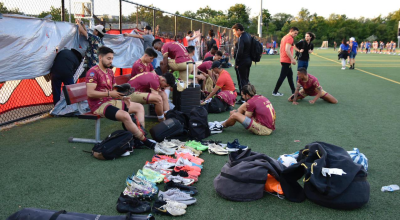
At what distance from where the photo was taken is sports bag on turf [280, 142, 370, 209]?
131 inches

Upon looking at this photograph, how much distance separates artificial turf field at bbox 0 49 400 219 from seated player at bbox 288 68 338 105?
23.9 inches

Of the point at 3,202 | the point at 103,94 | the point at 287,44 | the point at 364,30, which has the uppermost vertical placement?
the point at 364,30

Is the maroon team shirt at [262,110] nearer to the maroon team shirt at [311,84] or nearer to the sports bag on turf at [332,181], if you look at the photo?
the sports bag on turf at [332,181]

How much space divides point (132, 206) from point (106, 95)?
98.1 inches

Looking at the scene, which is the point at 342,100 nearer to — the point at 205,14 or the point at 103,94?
the point at 103,94

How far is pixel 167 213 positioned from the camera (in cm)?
330

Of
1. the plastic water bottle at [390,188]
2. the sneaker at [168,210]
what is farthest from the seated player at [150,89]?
the plastic water bottle at [390,188]

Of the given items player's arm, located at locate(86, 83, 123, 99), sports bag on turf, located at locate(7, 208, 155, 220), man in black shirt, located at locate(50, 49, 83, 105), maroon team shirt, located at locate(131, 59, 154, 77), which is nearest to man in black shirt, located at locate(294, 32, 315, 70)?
maroon team shirt, located at locate(131, 59, 154, 77)

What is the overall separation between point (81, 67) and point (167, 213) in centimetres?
560

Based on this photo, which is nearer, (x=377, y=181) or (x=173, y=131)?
(x=377, y=181)

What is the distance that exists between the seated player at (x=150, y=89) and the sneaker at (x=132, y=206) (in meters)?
3.38

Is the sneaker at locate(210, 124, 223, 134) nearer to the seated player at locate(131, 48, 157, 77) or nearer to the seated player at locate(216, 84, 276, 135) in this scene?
the seated player at locate(216, 84, 276, 135)

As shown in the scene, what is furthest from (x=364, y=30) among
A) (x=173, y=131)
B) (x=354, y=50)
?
(x=173, y=131)

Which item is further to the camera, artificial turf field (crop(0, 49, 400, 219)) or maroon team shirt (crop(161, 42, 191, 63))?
maroon team shirt (crop(161, 42, 191, 63))
